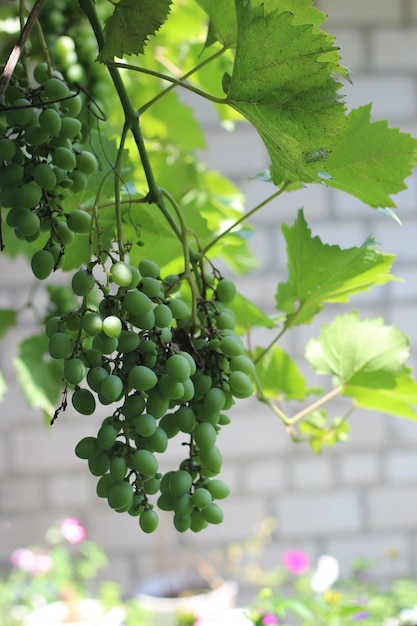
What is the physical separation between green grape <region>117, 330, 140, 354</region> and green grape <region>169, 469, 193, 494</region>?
46 millimetres

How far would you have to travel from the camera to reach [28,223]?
Result: 25 cm

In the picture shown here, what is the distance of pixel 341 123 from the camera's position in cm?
22

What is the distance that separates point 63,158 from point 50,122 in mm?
13

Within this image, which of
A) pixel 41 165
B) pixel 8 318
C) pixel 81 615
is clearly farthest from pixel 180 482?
pixel 81 615

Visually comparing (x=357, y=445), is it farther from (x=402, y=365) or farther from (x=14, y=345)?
(x=402, y=365)

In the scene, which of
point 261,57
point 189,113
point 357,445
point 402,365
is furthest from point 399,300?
point 261,57

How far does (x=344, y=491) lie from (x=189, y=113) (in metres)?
1.19

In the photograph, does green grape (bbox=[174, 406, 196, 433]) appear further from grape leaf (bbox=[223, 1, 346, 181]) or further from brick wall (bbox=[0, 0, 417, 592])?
brick wall (bbox=[0, 0, 417, 592])

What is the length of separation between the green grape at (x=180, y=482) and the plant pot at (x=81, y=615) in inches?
46.7

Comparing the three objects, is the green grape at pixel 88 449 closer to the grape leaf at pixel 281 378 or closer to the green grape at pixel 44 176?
the green grape at pixel 44 176

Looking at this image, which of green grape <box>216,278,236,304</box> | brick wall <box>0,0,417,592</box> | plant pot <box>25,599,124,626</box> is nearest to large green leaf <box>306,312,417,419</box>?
green grape <box>216,278,236,304</box>

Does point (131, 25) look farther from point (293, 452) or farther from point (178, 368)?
point (293, 452)

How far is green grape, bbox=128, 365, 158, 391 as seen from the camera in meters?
0.22

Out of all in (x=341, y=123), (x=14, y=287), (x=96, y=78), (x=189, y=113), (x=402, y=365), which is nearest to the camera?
(x=341, y=123)
